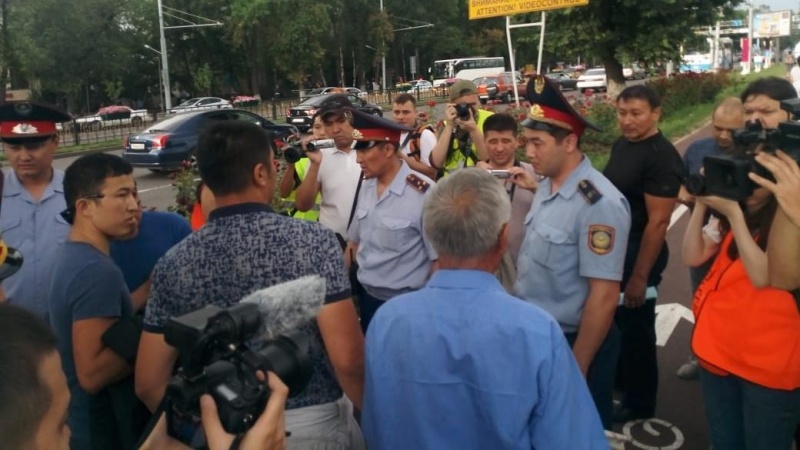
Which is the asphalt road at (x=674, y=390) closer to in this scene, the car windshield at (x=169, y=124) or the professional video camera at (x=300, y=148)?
the professional video camera at (x=300, y=148)

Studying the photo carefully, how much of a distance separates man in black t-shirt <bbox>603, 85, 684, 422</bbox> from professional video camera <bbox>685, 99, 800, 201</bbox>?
1274 mm

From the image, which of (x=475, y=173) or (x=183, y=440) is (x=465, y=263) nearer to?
(x=475, y=173)

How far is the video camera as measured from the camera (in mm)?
1373

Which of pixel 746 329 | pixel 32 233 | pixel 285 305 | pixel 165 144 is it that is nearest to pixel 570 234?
pixel 746 329

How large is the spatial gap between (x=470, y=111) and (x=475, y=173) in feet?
11.5

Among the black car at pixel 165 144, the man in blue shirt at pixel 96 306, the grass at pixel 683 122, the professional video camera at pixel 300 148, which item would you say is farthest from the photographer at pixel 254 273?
the black car at pixel 165 144

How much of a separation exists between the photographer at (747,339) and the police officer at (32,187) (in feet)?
10.0

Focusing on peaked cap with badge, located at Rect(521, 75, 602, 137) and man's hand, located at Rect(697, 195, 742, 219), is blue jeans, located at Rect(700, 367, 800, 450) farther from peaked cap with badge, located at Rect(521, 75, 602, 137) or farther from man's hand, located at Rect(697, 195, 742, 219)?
peaked cap with badge, located at Rect(521, 75, 602, 137)

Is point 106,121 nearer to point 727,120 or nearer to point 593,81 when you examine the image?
point 593,81

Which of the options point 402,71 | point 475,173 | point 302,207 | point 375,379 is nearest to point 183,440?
point 375,379

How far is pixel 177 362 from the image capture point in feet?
7.77

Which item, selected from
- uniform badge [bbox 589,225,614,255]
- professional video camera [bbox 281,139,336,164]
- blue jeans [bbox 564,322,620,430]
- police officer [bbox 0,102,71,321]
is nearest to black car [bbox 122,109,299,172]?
professional video camera [bbox 281,139,336,164]

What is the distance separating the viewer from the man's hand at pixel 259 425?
4.52ft

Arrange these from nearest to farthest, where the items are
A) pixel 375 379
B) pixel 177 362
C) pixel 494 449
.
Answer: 1. pixel 494 449
2. pixel 375 379
3. pixel 177 362
